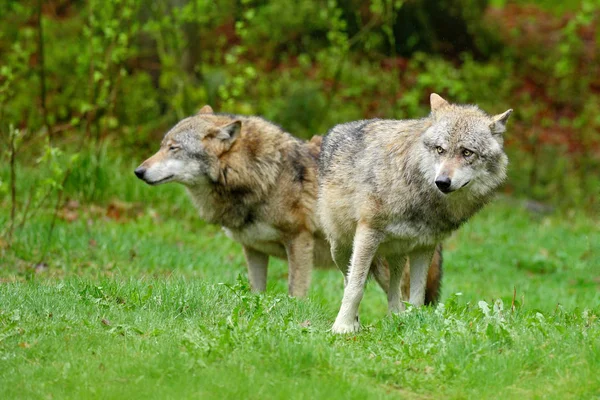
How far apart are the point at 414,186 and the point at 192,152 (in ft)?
8.69

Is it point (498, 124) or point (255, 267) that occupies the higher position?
point (498, 124)

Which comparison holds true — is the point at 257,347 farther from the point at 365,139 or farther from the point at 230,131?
the point at 230,131

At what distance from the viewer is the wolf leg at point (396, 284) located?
7.53 meters

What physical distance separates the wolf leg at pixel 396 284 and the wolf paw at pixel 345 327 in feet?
2.68

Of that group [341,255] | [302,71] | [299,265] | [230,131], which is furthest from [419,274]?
[302,71]

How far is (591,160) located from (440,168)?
12858mm

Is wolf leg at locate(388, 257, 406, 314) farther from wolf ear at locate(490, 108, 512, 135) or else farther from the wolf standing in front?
wolf ear at locate(490, 108, 512, 135)

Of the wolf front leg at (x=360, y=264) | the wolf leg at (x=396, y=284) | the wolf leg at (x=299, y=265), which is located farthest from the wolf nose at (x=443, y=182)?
the wolf leg at (x=299, y=265)

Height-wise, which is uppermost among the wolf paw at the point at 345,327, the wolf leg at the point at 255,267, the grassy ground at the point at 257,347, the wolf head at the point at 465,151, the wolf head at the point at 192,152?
the wolf head at the point at 465,151

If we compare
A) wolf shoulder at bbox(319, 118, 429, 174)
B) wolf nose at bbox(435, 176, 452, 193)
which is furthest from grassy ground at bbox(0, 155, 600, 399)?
wolf shoulder at bbox(319, 118, 429, 174)

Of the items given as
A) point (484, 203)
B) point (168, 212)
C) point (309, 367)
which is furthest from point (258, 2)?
point (309, 367)

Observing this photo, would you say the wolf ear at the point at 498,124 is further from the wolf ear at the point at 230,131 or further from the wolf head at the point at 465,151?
the wolf ear at the point at 230,131

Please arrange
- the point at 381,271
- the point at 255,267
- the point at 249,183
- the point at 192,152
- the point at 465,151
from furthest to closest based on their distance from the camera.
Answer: the point at 255,267 < the point at 249,183 < the point at 192,152 < the point at 381,271 < the point at 465,151

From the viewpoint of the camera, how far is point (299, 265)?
8539mm
